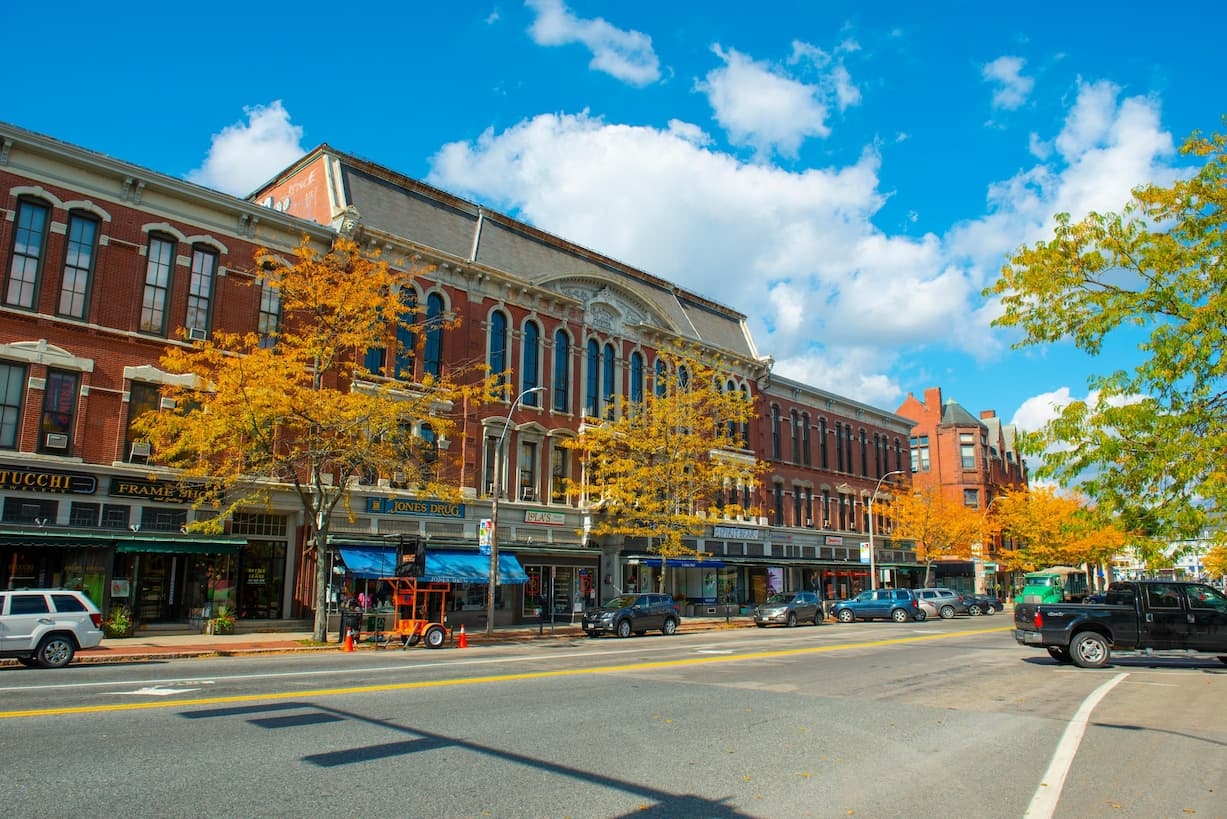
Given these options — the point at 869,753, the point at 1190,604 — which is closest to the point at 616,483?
the point at 1190,604

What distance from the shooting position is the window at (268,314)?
28.3m

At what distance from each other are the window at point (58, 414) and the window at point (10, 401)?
560 mm

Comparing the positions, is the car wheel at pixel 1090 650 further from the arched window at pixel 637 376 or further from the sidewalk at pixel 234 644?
the arched window at pixel 637 376

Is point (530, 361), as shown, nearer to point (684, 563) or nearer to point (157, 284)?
point (684, 563)

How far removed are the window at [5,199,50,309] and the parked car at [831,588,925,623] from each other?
34349 millimetres

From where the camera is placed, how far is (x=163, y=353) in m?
25.7

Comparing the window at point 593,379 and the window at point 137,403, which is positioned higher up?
the window at point 593,379

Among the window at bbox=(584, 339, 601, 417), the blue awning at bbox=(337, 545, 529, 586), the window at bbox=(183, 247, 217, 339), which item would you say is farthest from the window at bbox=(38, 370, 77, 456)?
the window at bbox=(584, 339, 601, 417)

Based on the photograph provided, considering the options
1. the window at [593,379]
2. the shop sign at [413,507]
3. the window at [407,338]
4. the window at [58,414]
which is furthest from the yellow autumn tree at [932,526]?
the window at [58,414]

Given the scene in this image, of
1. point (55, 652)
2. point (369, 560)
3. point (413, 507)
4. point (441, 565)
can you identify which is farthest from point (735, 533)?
point (55, 652)

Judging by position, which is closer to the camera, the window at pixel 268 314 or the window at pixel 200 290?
the window at pixel 200 290

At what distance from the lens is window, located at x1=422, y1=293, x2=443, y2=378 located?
33062mm

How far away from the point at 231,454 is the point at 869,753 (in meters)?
21.2

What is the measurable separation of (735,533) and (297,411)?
2892 centimetres
